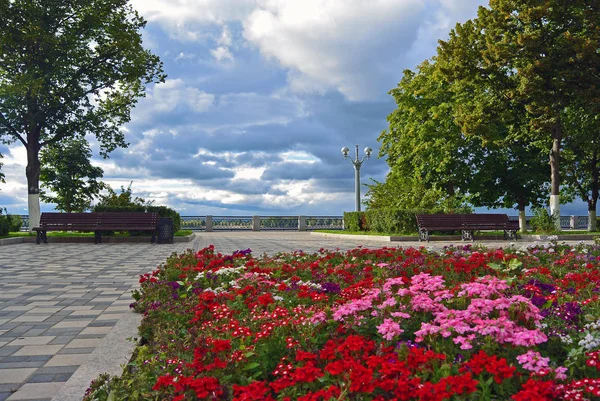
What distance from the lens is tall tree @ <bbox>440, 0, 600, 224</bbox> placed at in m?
23.0

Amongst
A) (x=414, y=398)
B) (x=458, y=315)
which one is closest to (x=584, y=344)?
(x=458, y=315)

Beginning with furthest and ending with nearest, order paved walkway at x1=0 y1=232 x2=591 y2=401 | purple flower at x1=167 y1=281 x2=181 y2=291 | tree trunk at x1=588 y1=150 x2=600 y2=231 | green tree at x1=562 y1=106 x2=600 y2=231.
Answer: tree trunk at x1=588 y1=150 x2=600 y2=231, green tree at x1=562 y1=106 x2=600 y2=231, purple flower at x1=167 y1=281 x2=181 y2=291, paved walkway at x1=0 y1=232 x2=591 y2=401

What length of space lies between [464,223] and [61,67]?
2015 cm

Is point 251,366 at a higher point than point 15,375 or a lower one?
higher

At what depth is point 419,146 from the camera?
1266 inches

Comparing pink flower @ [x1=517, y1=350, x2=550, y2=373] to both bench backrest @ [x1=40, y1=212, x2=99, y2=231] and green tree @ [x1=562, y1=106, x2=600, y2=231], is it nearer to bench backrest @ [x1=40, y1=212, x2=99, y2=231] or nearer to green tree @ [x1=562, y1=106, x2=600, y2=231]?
bench backrest @ [x1=40, y1=212, x2=99, y2=231]

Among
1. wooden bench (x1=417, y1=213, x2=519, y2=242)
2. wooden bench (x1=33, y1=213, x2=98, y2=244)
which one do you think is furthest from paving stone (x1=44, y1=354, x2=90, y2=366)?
wooden bench (x1=417, y1=213, x2=519, y2=242)

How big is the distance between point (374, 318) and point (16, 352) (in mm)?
3397

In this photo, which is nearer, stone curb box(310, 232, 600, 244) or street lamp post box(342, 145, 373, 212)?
stone curb box(310, 232, 600, 244)

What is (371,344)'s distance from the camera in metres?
2.76

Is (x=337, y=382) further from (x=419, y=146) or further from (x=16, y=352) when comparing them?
(x=419, y=146)

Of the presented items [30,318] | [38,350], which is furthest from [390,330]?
[30,318]

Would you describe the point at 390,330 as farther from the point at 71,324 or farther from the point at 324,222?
the point at 324,222

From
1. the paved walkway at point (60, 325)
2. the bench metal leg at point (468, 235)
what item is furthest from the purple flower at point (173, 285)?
the bench metal leg at point (468, 235)
